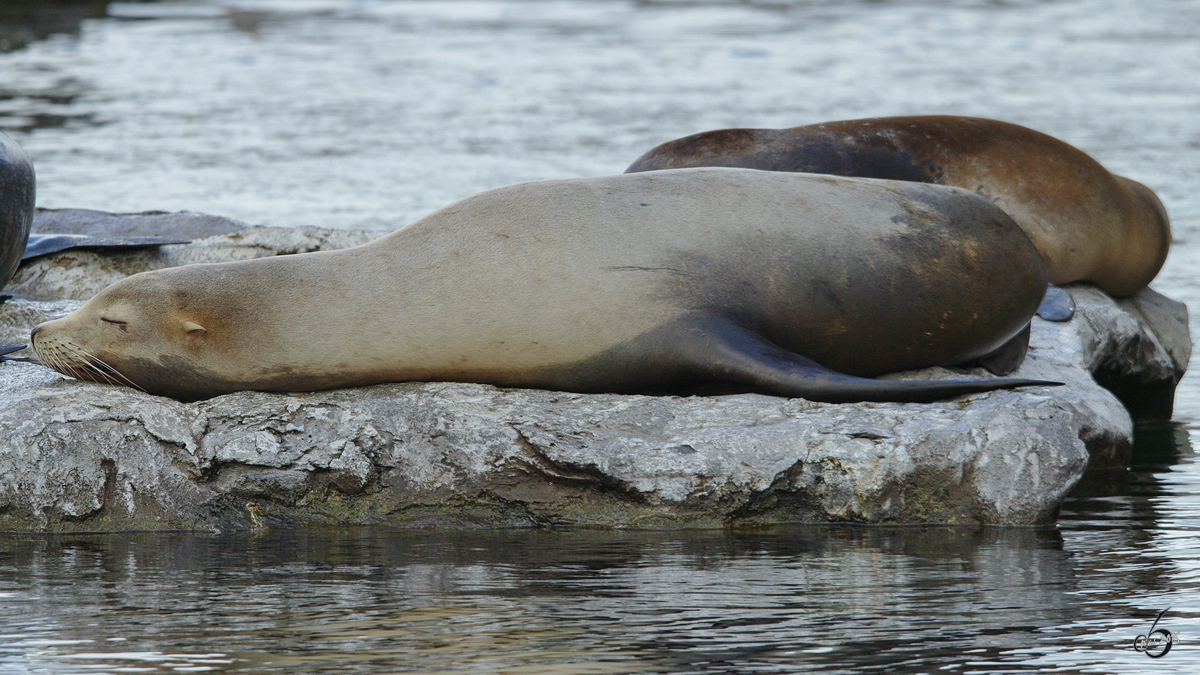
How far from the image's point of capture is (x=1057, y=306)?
6500mm

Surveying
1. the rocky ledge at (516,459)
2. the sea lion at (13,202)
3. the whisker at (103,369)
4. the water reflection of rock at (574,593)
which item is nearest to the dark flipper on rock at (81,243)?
the sea lion at (13,202)

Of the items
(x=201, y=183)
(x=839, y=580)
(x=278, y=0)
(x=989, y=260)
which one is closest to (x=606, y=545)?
(x=839, y=580)

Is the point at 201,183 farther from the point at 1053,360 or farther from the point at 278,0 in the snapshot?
the point at 278,0

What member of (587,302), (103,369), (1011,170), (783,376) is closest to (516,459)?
(587,302)

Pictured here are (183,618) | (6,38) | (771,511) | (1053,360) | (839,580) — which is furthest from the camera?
(6,38)

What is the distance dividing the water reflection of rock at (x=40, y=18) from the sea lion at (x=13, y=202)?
17.5 metres

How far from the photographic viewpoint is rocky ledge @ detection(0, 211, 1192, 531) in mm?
4422

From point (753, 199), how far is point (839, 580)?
171 centimetres

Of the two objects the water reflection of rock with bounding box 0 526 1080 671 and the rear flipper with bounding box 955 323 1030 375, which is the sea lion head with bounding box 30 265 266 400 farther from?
the rear flipper with bounding box 955 323 1030 375

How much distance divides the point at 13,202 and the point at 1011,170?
4427 mm

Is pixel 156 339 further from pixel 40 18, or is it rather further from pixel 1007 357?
pixel 40 18

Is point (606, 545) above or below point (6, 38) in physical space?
below

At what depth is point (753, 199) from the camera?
512 cm

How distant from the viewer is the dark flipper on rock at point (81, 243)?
741 centimetres
